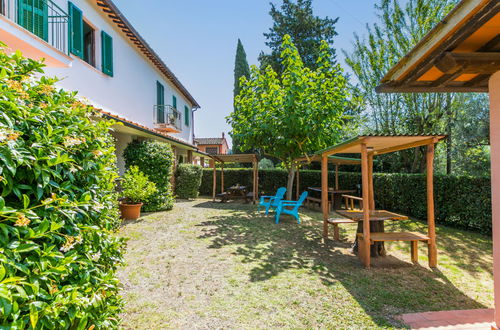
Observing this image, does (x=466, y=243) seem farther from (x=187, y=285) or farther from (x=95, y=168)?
(x=95, y=168)

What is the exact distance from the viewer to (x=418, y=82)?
2928mm

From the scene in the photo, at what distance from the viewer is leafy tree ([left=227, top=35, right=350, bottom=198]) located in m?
8.86

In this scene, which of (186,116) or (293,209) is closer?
(293,209)

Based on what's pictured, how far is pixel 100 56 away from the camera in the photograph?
8.74m

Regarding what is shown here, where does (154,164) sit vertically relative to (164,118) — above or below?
below

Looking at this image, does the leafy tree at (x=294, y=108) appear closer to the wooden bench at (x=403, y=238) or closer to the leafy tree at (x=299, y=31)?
the wooden bench at (x=403, y=238)

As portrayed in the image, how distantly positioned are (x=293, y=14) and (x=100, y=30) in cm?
1870

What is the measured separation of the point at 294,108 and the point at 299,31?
17167 mm

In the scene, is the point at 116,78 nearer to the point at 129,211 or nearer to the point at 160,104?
the point at 160,104

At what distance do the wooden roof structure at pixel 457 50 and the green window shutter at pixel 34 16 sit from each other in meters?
7.63

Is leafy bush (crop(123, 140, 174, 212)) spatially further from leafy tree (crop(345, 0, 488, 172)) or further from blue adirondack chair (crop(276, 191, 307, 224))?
leafy tree (crop(345, 0, 488, 172))

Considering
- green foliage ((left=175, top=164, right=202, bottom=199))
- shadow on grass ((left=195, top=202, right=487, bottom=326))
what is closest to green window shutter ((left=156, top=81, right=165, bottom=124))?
green foliage ((left=175, top=164, right=202, bottom=199))

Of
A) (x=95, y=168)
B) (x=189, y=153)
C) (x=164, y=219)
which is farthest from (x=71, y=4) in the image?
(x=189, y=153)

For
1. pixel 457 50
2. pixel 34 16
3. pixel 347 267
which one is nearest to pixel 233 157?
pixel 34 16
